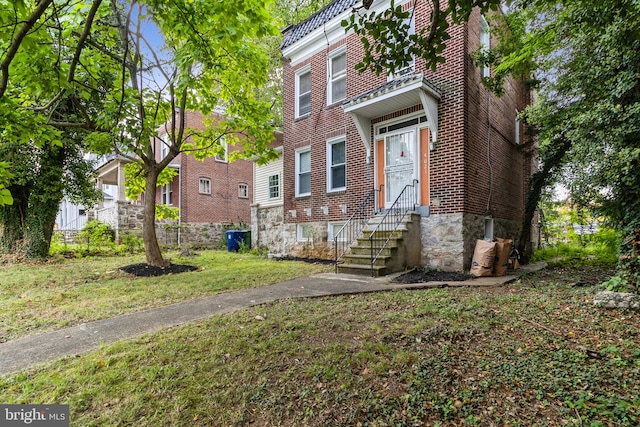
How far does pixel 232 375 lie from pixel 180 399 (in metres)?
0.41

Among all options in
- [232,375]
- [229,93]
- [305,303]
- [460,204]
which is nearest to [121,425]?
[232,375]

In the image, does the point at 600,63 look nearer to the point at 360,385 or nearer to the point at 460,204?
the point at 460,204

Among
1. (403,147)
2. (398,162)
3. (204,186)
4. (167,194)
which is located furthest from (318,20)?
(167,194)

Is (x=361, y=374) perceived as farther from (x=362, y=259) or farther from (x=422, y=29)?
(x=362, y=259)

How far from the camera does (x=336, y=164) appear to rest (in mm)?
10234

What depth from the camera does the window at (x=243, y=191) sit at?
1975cm

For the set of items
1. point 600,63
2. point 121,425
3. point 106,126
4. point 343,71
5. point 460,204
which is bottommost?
point 121,425

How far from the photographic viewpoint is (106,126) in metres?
5.66

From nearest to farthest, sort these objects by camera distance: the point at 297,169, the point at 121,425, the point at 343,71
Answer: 1. the point at 121,425
2. the point at 343,71
3. the point at 297,169

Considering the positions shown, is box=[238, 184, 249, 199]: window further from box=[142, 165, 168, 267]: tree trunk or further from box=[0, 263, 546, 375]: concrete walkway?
box=[0, 263, 546, 375]: concrete walkway

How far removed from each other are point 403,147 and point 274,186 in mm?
6594

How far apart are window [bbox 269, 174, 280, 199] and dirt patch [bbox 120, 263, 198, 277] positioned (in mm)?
5726

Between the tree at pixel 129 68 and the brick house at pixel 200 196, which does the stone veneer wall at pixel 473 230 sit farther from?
the brick house at pixel 200 196

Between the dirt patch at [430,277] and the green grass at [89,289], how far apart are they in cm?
214
